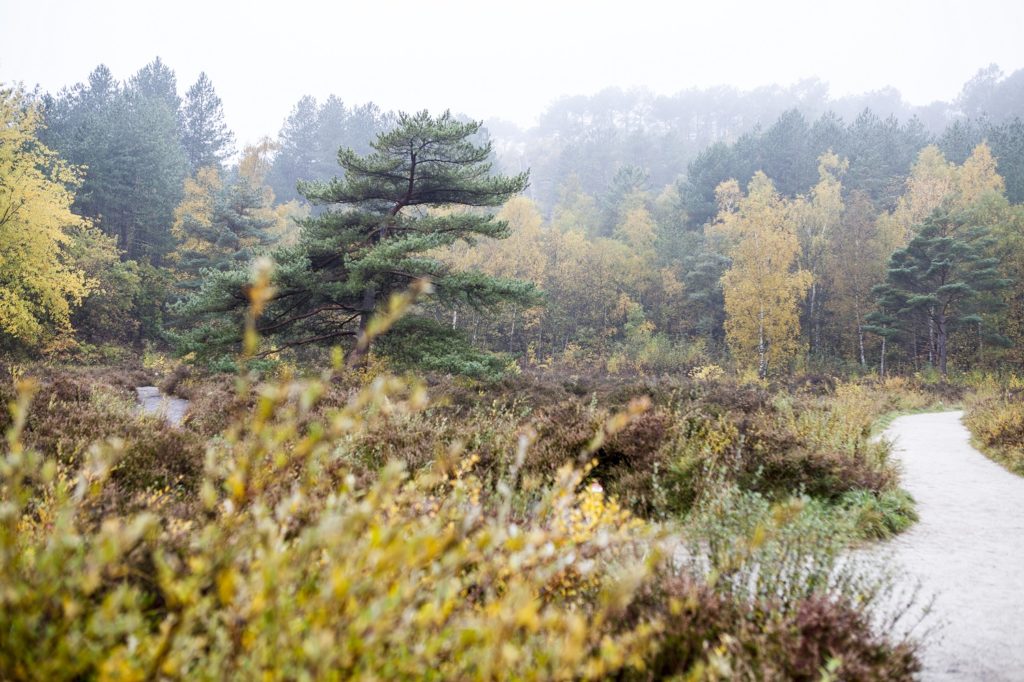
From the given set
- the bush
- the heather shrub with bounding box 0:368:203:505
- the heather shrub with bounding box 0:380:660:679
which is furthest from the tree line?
the heather shrub with bounding box 0:380:660:679

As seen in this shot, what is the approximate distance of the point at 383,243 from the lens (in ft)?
40.4

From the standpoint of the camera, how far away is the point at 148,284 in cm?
2986

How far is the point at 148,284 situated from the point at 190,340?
912 inches

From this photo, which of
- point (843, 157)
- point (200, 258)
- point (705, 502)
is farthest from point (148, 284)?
point (843, 157)

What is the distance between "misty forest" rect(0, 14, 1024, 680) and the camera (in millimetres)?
1213

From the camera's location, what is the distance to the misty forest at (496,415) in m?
1.21

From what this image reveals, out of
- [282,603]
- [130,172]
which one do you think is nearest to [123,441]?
[282,603]

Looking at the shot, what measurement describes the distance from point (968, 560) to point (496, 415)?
5.89m

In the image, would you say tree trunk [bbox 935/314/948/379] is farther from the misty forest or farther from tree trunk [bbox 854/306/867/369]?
tree trunk [bbox 854/306/867/369]

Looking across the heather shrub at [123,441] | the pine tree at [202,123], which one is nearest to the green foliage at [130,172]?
the pine tree at [202,123]

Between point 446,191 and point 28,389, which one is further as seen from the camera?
point 446,191

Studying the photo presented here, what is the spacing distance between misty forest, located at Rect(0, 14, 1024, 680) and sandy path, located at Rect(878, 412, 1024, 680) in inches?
1.4

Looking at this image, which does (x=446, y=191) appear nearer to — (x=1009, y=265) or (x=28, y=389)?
(x=28, y=389)

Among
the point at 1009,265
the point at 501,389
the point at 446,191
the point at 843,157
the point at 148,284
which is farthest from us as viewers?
the point at 843,157
